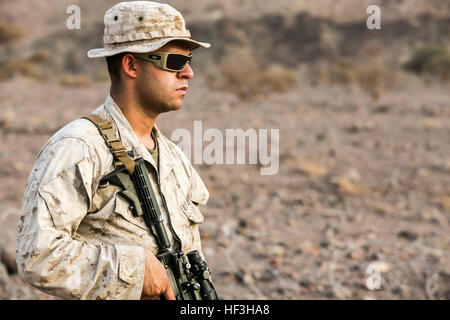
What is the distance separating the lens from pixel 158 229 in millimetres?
1649

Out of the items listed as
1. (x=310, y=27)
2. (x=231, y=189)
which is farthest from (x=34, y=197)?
(x=310, y=27)

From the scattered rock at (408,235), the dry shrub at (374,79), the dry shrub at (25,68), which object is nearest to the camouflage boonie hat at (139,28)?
the scattered rock at (408,235)

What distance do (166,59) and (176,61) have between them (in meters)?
0.04

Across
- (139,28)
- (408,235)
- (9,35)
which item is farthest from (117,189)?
(9,35)

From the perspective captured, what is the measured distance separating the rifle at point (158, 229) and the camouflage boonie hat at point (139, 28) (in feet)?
1.12

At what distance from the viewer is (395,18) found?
22969 millimetres

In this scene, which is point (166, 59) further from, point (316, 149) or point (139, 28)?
point (316, 149)

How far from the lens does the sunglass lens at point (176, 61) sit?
1705 mm

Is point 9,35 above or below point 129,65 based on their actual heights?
above

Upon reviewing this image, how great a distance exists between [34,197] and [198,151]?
7179mm

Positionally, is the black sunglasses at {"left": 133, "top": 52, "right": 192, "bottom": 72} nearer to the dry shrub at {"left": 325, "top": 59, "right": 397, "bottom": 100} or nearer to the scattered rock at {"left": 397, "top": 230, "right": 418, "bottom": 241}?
the scattered rock at {"left": 397, "top": 230, "right": 418, "bottom": 241}

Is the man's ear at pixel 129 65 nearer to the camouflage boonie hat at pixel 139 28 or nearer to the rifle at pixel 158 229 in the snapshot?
the camouflage boonie hat at pixel 139 28

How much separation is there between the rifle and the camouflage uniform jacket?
2 centimetres

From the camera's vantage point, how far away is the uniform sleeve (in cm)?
146
